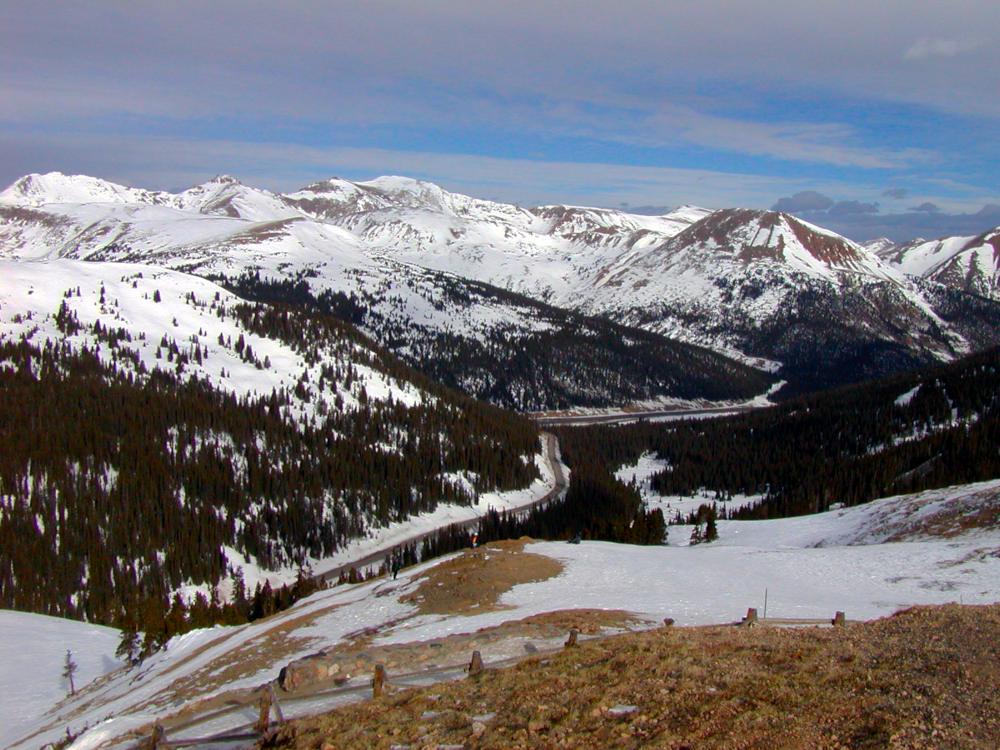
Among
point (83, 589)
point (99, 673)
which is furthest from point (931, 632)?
point (83, 589)

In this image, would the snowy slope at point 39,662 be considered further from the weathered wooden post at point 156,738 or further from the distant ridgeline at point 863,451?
the distant ridgeline at point 863,451

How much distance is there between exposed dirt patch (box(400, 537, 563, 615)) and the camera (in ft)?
142

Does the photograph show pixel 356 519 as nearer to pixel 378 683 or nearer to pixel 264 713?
pixel 378 683

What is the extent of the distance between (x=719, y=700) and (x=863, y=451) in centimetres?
15881

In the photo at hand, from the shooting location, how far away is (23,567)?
9538cm

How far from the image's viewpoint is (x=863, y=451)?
157375 millimetres

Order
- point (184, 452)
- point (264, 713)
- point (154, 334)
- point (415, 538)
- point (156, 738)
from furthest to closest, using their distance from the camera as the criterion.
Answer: point (154, 334), point (415, 538), point (184, 452), point (156, 738), point (264, 713)

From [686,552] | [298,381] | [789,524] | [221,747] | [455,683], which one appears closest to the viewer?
[221,747]

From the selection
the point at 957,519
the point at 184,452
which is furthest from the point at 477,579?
the point at 184,452

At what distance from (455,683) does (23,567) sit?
97.7 meters

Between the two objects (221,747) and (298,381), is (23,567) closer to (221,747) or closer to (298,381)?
(298,381)

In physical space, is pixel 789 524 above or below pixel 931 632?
below

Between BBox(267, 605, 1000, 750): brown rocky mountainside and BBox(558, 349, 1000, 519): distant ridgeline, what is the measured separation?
9358 cm

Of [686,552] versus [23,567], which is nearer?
[686,552]
